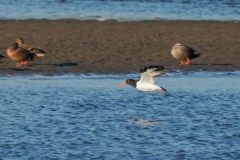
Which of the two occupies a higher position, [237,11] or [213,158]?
[237,11]

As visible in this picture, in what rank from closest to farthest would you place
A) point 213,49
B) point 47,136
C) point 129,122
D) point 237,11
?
point 47,136, point 129,122, point 213,49, point 237,11

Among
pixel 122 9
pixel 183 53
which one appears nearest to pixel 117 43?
pixel 183 53

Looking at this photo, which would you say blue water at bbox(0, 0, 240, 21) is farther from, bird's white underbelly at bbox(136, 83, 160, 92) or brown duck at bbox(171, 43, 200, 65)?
bird's white underbelly at bbox(136, 83, 160, 92)

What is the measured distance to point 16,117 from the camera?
Answer: 11383 mm

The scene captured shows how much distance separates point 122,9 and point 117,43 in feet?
28.3

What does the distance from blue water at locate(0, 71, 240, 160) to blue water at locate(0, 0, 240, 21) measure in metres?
9.14

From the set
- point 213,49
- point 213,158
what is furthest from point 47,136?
point 213,49

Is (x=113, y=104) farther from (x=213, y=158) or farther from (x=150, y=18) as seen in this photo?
(x=150, y=18)

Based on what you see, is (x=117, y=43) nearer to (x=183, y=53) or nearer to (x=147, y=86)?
(x=183, y=53)

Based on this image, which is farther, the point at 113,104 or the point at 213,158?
the point at 113,104

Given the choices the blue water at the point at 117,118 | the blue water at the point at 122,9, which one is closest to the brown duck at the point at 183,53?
the blue water at the point at 117,118

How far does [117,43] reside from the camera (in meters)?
18.3

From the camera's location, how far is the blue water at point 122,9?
24.2 m

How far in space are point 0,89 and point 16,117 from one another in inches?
89.5
